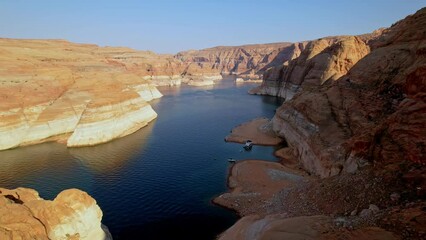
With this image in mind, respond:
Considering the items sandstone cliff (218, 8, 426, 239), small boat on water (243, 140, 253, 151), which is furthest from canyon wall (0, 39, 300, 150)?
sandstone cliff (218, 8, 426, 239)

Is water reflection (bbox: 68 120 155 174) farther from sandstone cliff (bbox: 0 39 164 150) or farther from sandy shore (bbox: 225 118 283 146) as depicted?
sandy shore (bbox: 225 118 283 146)

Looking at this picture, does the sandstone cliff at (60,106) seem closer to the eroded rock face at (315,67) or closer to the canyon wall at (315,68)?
the eroded rock face at (315,67)

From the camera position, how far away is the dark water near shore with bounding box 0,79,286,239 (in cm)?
3031

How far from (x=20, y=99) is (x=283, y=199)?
170 feet

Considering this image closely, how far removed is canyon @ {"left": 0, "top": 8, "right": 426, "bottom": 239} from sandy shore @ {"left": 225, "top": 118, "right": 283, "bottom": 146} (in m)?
0.46

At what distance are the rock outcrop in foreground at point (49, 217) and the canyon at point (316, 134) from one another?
5.2 inches

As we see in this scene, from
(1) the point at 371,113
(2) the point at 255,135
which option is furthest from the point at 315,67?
(1) the point at 371,113

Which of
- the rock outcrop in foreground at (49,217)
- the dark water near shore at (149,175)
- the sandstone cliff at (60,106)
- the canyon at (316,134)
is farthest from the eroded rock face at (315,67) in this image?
the rock outcrop in foreground at (49,217)

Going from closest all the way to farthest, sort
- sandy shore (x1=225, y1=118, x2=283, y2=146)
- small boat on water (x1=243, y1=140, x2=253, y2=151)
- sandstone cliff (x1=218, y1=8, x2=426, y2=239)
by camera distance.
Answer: sandstone cliff (x1=218, y1=8, x2=426, y2=239) < small boat on water (x1=243, y1=140, x2=253, y2=151) < sandy shore (x1=225, y1=118, x2=283, y2=146)

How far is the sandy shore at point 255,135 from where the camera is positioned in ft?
191

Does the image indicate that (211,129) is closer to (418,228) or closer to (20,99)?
(20,99)

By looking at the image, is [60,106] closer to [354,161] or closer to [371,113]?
[371,113]

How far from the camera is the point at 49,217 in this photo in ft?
70.1

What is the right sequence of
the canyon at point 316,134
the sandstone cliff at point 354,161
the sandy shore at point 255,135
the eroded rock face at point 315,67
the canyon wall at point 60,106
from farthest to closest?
the eroded rock face at point 315,67 < the sandy shore at point 255,135 < the canyon wall at point 60,106 < the canyon at point 316,134 < the sandstone cliff at point 354,161
